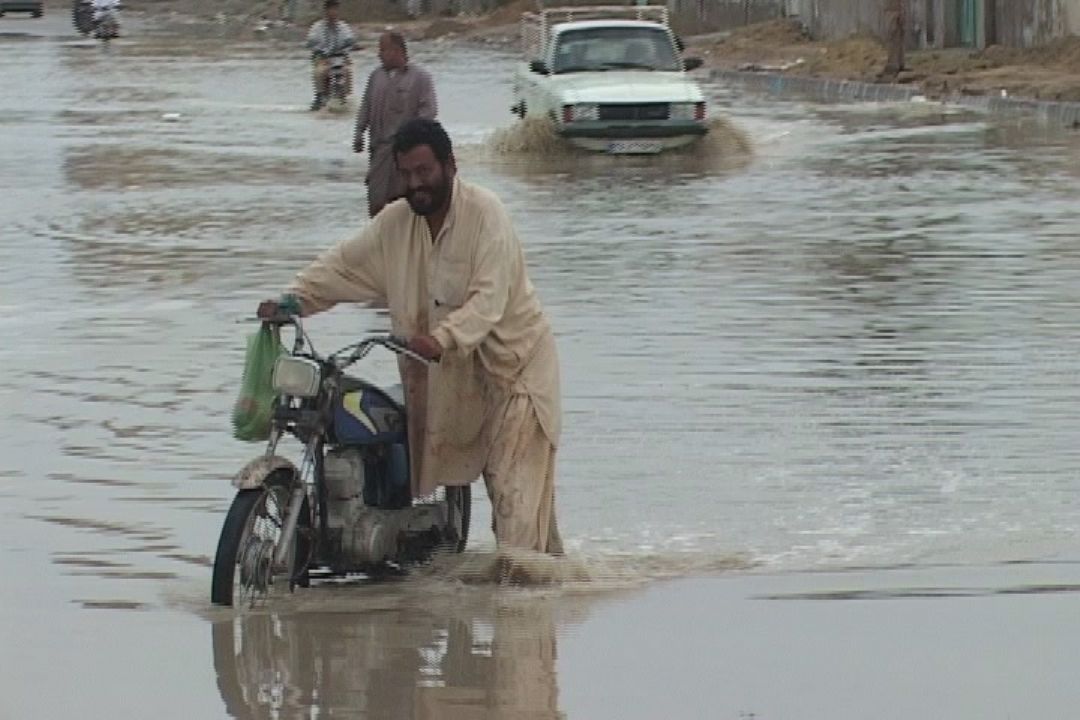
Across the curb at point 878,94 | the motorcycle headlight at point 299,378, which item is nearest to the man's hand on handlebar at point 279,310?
the motorcycle headlight at point 299,378

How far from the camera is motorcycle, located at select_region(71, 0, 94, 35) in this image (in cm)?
6856

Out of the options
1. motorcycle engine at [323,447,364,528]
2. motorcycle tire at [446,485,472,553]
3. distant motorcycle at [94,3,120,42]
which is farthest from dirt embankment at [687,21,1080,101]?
motorcycle engine at [323,447,364,528]

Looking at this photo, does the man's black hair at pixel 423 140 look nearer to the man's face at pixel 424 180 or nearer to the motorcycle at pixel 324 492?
the man's face at pixel 424 180

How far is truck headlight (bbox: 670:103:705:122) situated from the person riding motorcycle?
8.26 metres

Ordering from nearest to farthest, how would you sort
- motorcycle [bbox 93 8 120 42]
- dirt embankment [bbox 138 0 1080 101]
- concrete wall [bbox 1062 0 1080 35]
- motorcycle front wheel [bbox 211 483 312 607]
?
motorcycle front wheel [bbox 211 483 312 607]
dirt embankment [bbox 138 0 1080 101]
concrete wall [bbox 1062 0 1080 35]
motorcycle [bbox 93 8 120 42]

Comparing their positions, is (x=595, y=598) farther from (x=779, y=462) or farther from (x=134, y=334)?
(x=134, y=334)

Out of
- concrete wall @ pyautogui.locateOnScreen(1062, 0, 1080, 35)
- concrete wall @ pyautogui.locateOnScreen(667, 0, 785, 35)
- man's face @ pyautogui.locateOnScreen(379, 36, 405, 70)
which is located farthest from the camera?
concrete wall @ pyautogui.locateOnScreen(667, 0, 785, 35)

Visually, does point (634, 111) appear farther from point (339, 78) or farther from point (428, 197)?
point (428, 197)

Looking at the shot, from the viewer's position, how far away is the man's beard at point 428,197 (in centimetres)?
791

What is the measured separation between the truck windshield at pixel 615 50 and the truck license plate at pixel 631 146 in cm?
143

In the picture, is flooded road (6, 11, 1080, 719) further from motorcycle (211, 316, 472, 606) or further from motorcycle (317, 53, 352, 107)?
motorcycle (317, 53, 352, 107)

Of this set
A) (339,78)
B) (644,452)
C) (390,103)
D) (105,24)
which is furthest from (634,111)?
(105,24)

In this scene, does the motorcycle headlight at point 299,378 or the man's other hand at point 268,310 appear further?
the man's other hand at point 268,310

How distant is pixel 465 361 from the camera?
821 cm
